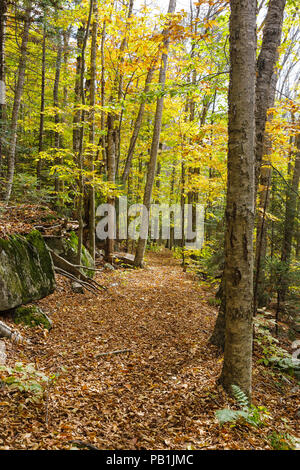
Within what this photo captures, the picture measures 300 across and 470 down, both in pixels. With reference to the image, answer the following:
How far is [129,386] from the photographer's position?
4.11m

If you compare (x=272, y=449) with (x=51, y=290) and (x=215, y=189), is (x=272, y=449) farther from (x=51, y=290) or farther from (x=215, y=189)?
(x=215, y=189)

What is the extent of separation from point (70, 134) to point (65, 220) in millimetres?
8874

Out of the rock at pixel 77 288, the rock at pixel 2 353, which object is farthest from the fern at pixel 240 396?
the rock at pixel 77 288

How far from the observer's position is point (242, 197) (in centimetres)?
341

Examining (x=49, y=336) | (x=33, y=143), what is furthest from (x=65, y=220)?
(x=33, y=143)

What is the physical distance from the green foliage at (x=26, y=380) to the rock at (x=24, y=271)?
1.40m

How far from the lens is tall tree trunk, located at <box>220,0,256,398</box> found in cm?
331

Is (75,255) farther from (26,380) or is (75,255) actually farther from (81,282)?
(26,380)

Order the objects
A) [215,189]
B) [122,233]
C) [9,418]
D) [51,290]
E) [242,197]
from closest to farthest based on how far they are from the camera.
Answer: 1. [9,418]
2. [242,197]
3. [51,290]
4. [215,189]
5. [122,233]

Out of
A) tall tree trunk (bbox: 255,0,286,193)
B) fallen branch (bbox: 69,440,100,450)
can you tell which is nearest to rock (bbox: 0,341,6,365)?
fallen branch (bbox: 69,440,100,450)

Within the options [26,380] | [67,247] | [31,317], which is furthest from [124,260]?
[26,380]

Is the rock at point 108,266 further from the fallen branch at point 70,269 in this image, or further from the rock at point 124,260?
the fallen branch at point 70,269

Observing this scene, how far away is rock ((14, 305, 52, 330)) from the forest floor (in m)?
0.20

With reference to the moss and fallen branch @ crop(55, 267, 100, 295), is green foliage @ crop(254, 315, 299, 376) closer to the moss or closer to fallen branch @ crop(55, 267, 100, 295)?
fallen branch @ crop(55, 267, 100, 295)
